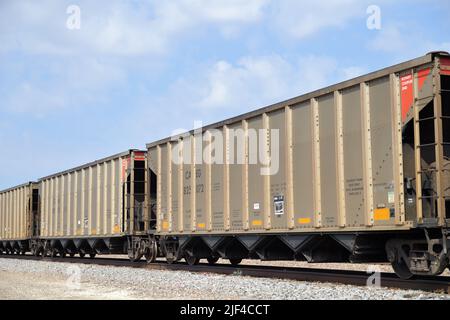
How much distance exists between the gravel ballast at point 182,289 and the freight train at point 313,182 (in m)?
1.22

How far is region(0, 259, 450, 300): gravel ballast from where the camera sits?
1041 cm

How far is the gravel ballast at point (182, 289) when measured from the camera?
10.4m

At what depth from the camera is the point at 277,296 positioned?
10.5 metres

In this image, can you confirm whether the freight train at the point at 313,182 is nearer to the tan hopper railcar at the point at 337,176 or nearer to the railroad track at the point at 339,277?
the tan hopper railcar at the point at 337,176

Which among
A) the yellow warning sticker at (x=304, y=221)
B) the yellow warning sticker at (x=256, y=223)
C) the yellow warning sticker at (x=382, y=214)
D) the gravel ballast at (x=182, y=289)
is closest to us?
the gravel ballast at (x=182, y=289)

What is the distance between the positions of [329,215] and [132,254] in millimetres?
10921

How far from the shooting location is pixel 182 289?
1225 cm

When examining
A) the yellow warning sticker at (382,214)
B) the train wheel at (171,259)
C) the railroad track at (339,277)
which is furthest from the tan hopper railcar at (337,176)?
the train wheel at (171,259)

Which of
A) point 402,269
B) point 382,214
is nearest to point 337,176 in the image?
point 382,214

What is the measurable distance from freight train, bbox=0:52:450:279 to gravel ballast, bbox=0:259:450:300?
48.0 inches

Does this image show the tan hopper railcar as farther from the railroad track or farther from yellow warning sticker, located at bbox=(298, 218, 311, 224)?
the railroad track

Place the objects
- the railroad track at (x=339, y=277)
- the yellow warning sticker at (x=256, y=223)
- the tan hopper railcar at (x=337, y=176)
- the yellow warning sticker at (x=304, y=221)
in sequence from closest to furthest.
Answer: the railroad track at (x=339, y=277) → the tan hopper railcar at (x=337, y=176) → the yellow warning sticker at (x=304, y=221) → the yellow warning sticker at (x=256, y=223)

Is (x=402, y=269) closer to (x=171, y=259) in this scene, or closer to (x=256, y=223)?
(x=256, y=223)

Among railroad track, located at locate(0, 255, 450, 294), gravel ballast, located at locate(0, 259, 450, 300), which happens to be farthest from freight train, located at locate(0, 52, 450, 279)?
gravel ballast, located at locate(0, 259, 450, 300)
